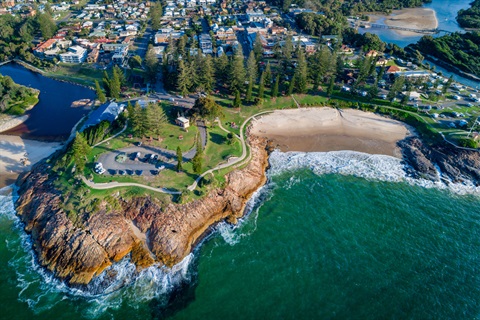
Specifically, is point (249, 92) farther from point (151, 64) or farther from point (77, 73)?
point (77, 73)

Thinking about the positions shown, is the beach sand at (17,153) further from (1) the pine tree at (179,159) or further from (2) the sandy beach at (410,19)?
(2) the sandy beach at (410,19)

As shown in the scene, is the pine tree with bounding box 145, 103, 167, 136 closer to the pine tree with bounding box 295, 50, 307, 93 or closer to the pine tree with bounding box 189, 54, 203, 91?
the pine tree with bounding box 189, 54, 203, 91

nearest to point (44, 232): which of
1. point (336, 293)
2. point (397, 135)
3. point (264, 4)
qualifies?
point (336, 293)

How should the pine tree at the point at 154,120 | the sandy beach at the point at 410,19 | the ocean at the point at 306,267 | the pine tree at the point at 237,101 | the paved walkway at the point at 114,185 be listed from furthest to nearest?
1. the sandy beach at the point at 410,19
2. the pine tree at the point at 237,101
3. the pine tree at the point at 154,120
4. the paved walkway at the point at 114,185
5. the ocean at the point at 306,267

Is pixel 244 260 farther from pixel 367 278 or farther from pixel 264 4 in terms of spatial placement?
pixel 264 4

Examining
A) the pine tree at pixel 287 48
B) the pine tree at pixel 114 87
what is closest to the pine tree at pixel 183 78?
the pine tree at pixel 114 87

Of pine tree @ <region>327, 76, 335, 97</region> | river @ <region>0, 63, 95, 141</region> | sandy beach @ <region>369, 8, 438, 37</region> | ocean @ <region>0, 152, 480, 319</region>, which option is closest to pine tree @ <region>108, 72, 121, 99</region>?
river @ <region>0, 63, 95, 141</region>
